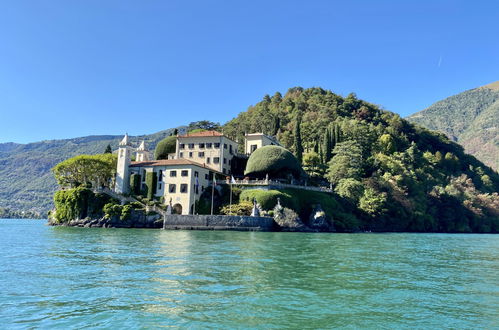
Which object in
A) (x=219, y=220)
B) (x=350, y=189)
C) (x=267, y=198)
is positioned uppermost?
(x=350, y=189)

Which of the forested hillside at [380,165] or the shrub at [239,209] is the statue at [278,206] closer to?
the shrub at [239,209]

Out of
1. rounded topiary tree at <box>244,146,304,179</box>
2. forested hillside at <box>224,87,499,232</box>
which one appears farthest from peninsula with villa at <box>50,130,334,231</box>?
forested hillside at <box>224,87,499,232</box>

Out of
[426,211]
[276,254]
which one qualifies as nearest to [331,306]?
[276,254]

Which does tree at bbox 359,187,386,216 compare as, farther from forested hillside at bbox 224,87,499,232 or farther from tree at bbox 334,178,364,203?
tree at bbox 334,178,364,203

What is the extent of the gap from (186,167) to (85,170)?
18612 mm

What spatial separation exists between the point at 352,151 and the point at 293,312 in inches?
2771

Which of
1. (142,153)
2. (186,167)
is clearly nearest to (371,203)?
(186,167)

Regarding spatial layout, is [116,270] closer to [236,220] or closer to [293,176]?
[236,220]

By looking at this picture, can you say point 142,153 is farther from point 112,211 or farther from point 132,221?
point 132,221

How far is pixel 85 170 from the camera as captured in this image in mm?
65938

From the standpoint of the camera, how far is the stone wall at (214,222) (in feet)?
175

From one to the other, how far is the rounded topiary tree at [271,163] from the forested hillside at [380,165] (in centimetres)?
1103

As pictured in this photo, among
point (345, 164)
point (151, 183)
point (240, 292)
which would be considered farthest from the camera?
point (345, 164)

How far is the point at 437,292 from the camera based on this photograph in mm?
15148
